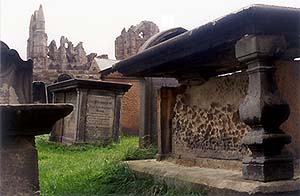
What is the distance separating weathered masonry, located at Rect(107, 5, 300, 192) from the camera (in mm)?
3453

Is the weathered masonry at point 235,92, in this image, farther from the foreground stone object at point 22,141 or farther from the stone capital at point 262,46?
the foreground stone object at point 22,141

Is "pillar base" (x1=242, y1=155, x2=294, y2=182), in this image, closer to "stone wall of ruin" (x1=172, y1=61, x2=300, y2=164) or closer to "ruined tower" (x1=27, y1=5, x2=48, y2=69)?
"stone wall of ruin" (x1=172, y1=61, x2=300, y2=164)

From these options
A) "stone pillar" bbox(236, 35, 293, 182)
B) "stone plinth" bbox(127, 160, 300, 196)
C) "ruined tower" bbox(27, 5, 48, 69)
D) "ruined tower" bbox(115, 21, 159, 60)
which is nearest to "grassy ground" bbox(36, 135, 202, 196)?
"stone plinth" bbox(127, 160, 300, 196)

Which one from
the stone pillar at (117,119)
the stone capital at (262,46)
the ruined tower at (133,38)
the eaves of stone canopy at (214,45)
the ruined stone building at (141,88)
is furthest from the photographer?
the ruined tower at (133,38)

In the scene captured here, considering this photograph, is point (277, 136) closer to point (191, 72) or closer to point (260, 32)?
point (260, 32)

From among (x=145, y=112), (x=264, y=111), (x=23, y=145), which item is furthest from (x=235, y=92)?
(x=145, y=112)

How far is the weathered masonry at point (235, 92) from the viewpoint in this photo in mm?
3453

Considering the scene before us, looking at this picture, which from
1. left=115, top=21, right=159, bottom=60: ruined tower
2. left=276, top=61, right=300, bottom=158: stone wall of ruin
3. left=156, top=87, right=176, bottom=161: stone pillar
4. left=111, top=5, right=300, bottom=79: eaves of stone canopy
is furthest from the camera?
left=115, top=21, right=159, bottom=60: ruined tower

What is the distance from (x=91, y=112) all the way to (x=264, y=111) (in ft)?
24.2

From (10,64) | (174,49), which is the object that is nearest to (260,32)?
(174,49)

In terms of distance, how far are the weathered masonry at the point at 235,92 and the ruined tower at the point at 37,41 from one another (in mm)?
23666

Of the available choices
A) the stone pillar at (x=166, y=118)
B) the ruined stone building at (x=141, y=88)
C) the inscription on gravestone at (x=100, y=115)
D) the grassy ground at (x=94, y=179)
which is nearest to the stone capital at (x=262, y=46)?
the grassy ground at (x=94, y=179)

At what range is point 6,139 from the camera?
319cm

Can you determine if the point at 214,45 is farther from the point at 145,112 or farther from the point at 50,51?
the point at 50,51
